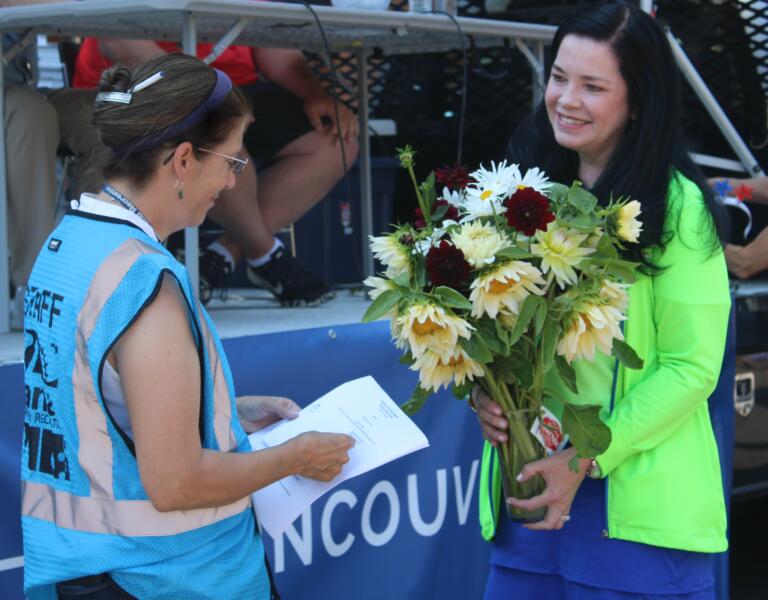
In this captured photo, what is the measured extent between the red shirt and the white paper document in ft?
8.90

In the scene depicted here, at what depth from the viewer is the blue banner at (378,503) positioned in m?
3.06

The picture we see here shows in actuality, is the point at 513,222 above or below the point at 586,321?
above

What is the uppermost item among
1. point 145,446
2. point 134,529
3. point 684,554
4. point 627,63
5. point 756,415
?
point 627,63

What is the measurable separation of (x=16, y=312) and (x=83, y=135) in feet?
2.58

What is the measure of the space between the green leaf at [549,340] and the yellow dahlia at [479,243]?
15cm

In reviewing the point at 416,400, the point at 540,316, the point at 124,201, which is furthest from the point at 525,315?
the point at 124,201

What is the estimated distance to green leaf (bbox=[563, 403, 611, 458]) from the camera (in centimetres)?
188

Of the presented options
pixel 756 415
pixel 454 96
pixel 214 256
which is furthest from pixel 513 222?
pixel 454 96

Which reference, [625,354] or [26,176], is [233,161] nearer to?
[625,354]

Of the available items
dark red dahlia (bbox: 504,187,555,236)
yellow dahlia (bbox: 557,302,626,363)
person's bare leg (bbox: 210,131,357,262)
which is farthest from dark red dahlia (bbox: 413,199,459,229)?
person's bare leg (bbox: 210,131,357,262)

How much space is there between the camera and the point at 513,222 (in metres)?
1.76

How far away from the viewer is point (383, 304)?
1.84 metres

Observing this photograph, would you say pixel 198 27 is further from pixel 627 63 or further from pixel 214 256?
pixel 627 63

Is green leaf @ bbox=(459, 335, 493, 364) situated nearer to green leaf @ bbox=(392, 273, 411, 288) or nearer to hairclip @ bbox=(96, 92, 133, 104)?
green leaf @ bbox=(392, 273, 411, 288)
